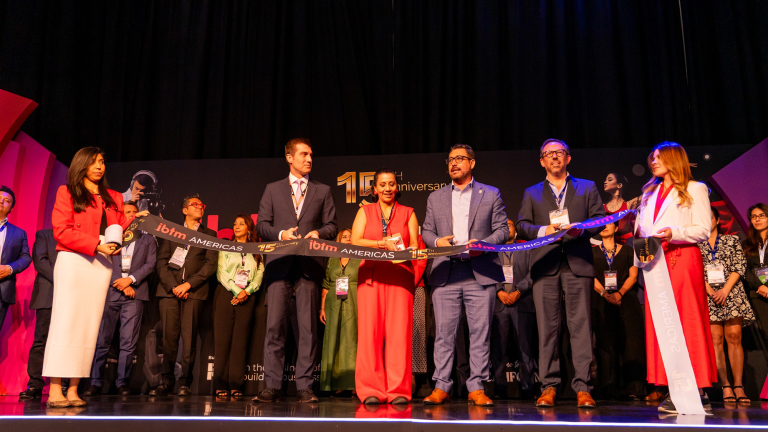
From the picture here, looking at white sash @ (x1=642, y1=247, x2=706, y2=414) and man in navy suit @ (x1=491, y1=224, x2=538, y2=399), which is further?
man in navy suit @ (x1=491, y1=224, x2=538, y2=399)

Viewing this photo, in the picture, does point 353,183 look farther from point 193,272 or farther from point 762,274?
point 762,274

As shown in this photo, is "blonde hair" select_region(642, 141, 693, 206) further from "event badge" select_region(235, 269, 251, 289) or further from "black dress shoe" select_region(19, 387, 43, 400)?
"black dress shoe" select_region(19, 387, 43, 400)

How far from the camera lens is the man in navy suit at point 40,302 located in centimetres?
510

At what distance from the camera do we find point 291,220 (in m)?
4.26

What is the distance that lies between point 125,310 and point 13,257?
1138 mm

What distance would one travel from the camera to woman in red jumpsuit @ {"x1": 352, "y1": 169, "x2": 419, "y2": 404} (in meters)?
3.88

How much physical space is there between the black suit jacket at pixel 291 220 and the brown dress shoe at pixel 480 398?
4.72ft

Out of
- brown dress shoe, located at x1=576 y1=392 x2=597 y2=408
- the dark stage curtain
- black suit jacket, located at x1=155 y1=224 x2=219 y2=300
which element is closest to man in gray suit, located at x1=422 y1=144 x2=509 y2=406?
brown dress shoe, located at x1=576 y1=392 x2=597 y2=408

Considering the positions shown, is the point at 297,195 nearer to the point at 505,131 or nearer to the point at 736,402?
the point at 505,131

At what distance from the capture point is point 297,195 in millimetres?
4355

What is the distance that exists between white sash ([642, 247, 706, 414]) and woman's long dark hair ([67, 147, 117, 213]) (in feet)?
12.5

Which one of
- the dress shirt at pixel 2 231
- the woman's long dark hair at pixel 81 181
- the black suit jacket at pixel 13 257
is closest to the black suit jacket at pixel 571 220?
the woman's long dark hair at pixel 81 181

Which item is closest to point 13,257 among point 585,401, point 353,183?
point 353,183

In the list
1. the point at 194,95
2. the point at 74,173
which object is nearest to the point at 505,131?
the point at 194,95
